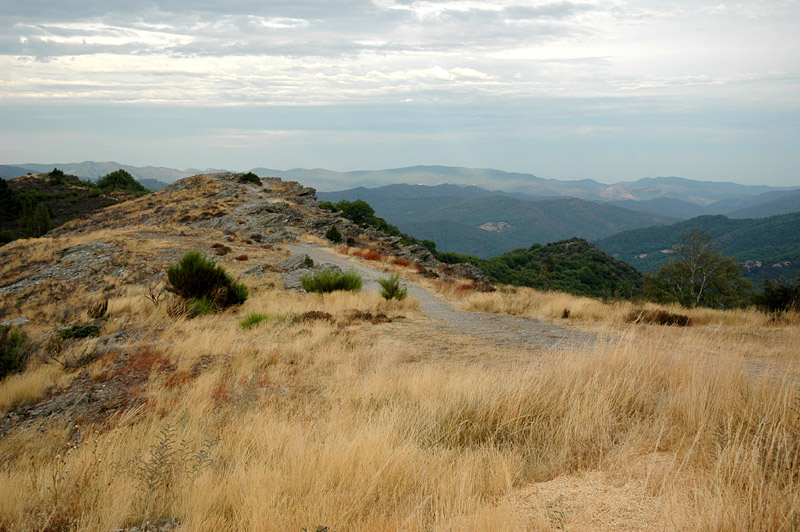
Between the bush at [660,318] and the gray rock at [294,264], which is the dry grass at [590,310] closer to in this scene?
the bush at [660,318]

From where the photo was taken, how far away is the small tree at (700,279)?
31.3 meters

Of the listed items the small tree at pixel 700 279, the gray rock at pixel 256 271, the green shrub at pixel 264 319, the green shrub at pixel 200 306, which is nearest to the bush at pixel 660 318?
the green shrub at pixel 264 319

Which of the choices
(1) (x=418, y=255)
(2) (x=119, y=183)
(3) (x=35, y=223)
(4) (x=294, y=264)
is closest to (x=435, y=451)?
(4) (x=294, y=264)

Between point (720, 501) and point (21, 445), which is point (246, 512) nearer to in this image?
point (720, 501)

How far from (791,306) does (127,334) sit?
15.4m

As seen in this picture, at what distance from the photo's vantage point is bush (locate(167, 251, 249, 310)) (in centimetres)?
1180

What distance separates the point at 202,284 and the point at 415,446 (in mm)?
10123

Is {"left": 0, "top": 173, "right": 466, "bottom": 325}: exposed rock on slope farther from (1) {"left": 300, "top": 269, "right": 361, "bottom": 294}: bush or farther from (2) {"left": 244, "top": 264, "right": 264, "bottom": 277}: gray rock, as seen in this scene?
(1) {"left": 300, "top": 269, "right": 361, "bottom": 294}: bush

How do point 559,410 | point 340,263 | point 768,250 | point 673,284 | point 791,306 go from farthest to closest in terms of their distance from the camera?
point 768,250, point 673,284, point 340,263, point 791,306, point 559,410

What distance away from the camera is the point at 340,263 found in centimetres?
2173

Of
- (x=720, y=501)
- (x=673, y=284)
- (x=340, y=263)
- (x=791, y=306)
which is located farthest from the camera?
(x=673, y=284)

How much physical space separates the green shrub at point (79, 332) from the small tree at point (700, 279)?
1273 inches

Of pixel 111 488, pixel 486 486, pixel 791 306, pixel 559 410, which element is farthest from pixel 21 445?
pixel 791 306

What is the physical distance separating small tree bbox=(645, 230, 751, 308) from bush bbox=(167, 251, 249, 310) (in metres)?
29.3
